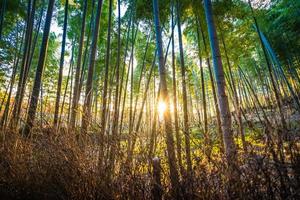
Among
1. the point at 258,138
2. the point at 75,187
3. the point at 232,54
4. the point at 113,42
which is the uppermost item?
the point at 113,42

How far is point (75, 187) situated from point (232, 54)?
4928 millimetres

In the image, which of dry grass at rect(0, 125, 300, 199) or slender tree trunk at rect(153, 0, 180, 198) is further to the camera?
slender tree trunk at rect(153, 0, 180, 198)

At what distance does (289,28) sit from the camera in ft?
24.8

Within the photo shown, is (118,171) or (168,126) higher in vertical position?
(168,126)

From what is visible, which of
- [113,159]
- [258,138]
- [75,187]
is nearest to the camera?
[258,138]

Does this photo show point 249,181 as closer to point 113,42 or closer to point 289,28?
point 113,42

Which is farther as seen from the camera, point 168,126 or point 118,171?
point 168,126

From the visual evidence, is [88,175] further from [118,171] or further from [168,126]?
[168,126]

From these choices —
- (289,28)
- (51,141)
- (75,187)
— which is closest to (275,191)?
(75,187)

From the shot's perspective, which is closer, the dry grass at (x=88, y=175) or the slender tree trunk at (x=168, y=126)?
the dry grass at (x=88, y=175)

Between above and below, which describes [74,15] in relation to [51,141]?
above

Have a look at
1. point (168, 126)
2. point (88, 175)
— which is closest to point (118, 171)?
point (88, 175)

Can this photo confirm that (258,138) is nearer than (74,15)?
Yes

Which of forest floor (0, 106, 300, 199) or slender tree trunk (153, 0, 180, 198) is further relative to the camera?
slender tree trunk (153, 0, 180, 198)
